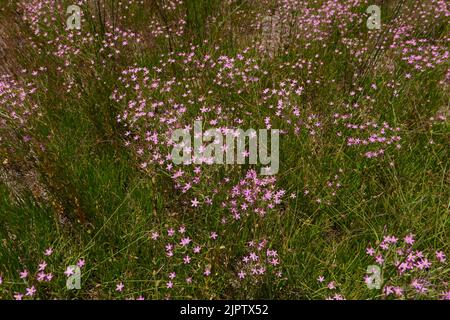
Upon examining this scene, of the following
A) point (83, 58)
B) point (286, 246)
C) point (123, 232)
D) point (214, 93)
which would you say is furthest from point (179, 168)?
point (83, 58)

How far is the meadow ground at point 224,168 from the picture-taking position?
2434 mm

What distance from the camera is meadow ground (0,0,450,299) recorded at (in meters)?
2.43

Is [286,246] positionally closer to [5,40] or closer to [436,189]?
[436,189]

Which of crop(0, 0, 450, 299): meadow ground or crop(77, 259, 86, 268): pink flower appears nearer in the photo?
crop(77, 259, 86, 268): pink flower

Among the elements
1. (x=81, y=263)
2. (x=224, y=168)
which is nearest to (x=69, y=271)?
(x=81, y=263)

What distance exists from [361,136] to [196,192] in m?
1.72

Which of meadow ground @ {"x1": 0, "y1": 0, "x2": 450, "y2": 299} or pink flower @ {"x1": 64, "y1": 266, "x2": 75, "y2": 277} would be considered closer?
pink flower @ {"x1": 64, "y1": 266, "x2": 75, "y2": 277}

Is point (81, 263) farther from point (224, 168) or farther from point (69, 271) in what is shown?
point (224, 168)

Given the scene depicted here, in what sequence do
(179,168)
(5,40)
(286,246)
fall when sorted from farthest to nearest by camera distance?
1. (5,40)
2. (179,168)
3. (286,246)

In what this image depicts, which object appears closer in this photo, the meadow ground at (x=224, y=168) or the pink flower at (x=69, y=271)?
the pink flower at (x=69, y=271)

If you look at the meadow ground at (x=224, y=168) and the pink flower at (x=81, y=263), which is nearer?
the pink flower at (x=81, y=263)

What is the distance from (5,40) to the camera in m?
4.90

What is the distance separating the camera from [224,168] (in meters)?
2.96

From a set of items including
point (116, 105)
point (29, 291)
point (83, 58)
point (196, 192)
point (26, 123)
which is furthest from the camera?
point (83, 58)
